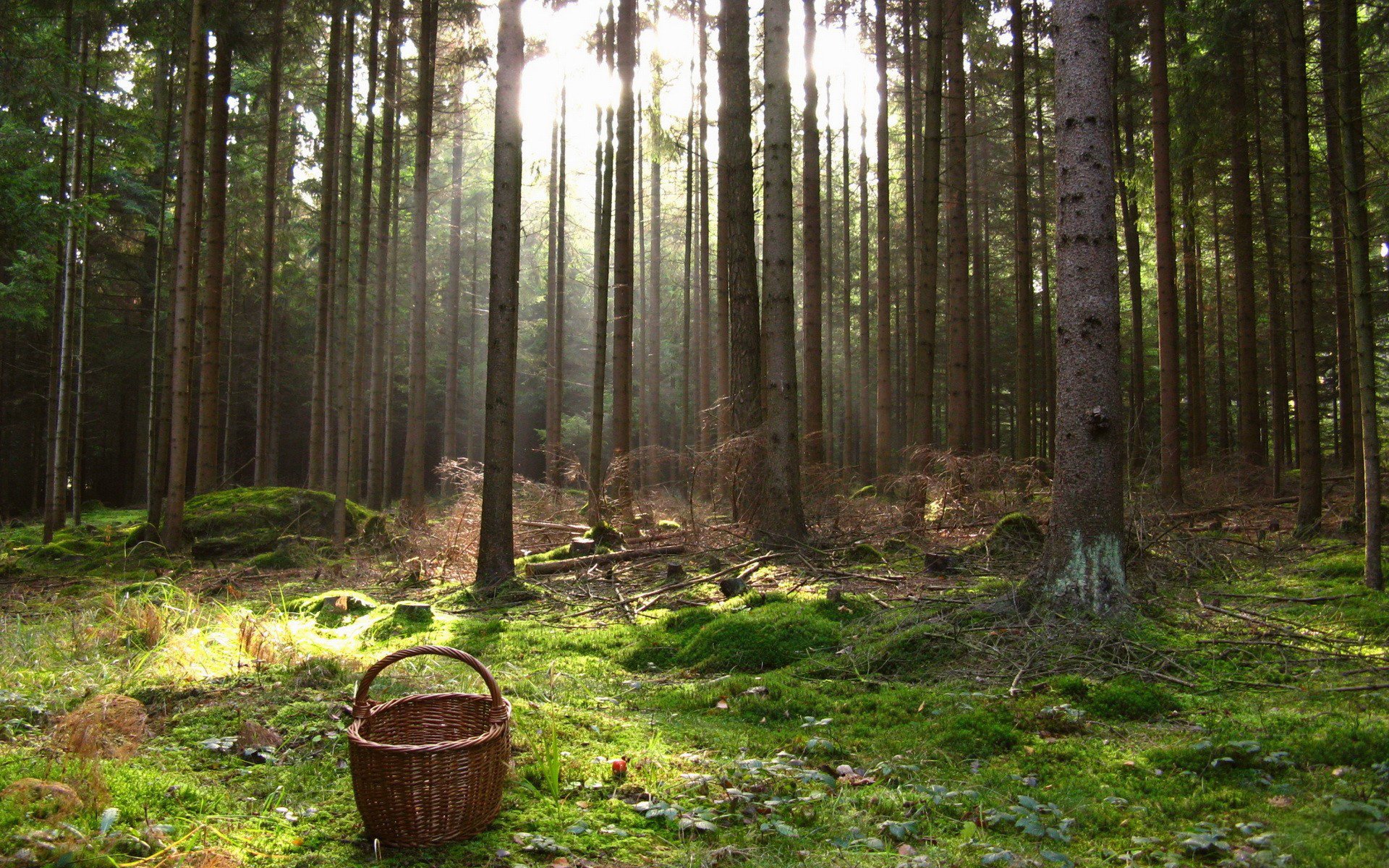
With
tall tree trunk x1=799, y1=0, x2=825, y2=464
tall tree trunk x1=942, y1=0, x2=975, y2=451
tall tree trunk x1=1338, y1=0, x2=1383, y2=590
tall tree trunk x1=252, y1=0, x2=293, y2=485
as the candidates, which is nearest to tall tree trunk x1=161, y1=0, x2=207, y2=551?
tall tree trunk x1=252, y1=0, x2=293, y2=485

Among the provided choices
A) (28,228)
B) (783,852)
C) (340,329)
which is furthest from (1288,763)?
(28,228)

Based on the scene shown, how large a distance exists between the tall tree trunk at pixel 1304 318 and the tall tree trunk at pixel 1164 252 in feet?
4.72

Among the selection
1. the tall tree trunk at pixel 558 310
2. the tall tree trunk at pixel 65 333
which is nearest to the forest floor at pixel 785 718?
the tall tree trunk at pixel 65 333

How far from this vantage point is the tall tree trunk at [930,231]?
12648 mm

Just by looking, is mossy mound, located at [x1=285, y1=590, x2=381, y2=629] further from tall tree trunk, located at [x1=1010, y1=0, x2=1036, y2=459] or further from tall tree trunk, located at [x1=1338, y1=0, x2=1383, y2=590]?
tall tree trunk, located at [x1=1010, y1=0, x2=1036, y2=459]

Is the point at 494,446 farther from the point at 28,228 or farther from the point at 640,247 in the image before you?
the point at 640,247

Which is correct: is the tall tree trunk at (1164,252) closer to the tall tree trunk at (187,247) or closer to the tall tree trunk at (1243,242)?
the tall tree trunk at (1243,242)

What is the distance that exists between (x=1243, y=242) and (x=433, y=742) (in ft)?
48.3

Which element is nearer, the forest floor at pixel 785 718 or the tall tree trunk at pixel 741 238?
the forest floor at pixel 785 718

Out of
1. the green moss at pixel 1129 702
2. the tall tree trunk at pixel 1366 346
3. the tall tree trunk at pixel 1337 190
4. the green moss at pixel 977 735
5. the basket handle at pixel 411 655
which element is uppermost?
the tall tree trunk at pixel 1337 190

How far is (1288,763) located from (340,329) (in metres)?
13.3

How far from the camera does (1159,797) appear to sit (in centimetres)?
330

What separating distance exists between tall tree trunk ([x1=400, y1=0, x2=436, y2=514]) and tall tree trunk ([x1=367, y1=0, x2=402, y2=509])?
1.80ft

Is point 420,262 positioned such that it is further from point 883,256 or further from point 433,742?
point 433,742
